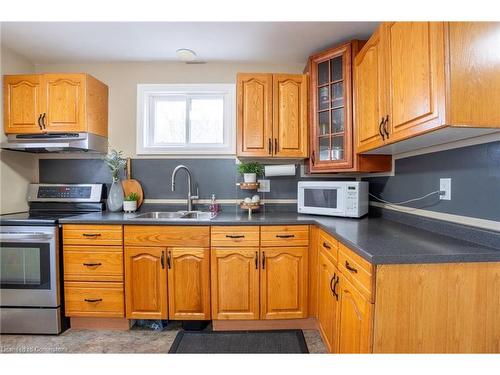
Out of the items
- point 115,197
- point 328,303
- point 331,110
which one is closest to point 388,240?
point 328,303

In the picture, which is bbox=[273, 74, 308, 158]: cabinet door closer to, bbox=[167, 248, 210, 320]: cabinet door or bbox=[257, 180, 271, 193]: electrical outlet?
bbox=[257, 180, 271, 193]: electrical outlet

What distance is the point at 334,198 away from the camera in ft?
6.53

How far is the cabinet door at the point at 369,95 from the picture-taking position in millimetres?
1468

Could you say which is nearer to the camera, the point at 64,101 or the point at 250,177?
the point at 64,101

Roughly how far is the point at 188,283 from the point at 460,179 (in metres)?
1.89

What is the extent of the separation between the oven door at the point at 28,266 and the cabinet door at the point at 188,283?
892mm

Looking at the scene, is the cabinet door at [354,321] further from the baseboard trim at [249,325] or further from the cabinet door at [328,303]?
the baseboard trim at [249,325]

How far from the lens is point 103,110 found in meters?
2.37

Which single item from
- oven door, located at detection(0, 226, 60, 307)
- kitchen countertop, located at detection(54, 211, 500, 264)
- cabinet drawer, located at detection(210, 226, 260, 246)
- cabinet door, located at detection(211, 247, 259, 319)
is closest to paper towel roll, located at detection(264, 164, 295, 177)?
kitchen countertop, located at detection(54, 211, 500, 264)


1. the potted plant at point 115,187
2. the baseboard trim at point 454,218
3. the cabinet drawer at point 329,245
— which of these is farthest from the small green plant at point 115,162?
the baseboard trim at point 454,218

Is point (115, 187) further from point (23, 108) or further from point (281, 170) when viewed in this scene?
point (281, 170)

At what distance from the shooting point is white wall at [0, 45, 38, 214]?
217 cm

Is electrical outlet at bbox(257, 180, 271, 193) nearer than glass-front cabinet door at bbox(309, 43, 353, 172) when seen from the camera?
No

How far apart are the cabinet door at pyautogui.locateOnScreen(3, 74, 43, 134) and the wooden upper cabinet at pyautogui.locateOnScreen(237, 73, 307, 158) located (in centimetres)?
180
